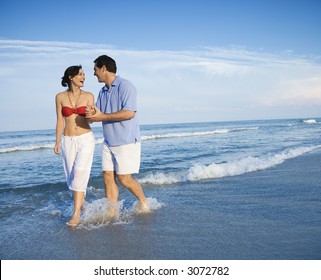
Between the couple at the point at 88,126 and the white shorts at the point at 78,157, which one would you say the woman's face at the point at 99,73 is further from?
the white shorts at the point at 78,157

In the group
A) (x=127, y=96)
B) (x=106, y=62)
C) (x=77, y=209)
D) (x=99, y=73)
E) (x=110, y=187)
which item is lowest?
(x=77, y=209)

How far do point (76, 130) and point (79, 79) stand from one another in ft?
2.22

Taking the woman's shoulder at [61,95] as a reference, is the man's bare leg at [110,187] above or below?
below

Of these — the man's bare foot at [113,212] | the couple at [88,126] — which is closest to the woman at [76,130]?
the couple at [88,126]

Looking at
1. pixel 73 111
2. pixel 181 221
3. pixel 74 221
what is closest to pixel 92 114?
pixel 73 111

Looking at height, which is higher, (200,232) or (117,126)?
(117,126)

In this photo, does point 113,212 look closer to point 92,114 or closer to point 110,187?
point 110,187

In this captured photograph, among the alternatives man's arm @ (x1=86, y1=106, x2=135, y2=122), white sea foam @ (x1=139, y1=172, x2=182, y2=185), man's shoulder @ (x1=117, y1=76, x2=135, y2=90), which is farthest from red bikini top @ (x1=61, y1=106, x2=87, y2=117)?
white sea foam @ (x1=139, y1=172, x2=182, y2=185)

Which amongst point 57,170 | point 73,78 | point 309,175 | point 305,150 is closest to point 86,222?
point 73,78

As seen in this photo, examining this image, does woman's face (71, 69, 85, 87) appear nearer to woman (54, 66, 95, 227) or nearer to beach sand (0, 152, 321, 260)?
woman (54, 66, 95, 227)

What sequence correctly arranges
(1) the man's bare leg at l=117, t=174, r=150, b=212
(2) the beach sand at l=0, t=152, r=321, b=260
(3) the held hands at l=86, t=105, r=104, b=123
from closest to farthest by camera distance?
(2) the beach sand at l=0, t=152, r=321, b=260
(3) the held hands at l=86, t=105, r=104, b=123
(1) the man's bare leg at l=117, t=174, r=150, b=212

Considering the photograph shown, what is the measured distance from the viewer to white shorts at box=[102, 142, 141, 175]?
15.3ft

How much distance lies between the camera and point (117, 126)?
4.61 m

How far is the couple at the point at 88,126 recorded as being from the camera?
4.52 m
